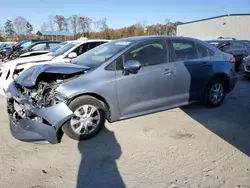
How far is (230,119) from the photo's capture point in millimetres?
5148

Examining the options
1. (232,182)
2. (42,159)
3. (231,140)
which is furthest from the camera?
(231,140)

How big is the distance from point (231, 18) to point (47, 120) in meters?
39.1

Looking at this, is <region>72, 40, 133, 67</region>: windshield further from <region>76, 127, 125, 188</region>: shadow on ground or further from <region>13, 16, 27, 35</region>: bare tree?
<region>13, 16, 27, 35</region>: bare tree

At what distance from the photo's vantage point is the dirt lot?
9.90ft

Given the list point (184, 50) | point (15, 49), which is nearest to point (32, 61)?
point (184, 50)

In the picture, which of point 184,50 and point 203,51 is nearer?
point 184,50

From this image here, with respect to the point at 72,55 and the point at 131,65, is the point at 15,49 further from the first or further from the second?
the point at 131,65

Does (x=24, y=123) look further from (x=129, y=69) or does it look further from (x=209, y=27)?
(x=209, y=27)

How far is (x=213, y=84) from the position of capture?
18.7 ft

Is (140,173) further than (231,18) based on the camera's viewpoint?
No

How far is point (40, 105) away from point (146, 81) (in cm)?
188

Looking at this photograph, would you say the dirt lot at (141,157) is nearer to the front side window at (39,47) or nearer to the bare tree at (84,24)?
the front side window at (39,47)

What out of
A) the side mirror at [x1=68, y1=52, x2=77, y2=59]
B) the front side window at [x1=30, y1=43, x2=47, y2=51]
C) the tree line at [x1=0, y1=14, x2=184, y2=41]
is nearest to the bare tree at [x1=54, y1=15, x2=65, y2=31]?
the tree line at [x1=0, y1=14, x2=184, y2=41]

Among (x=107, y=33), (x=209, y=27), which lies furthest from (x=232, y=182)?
(x=107, y=33)
